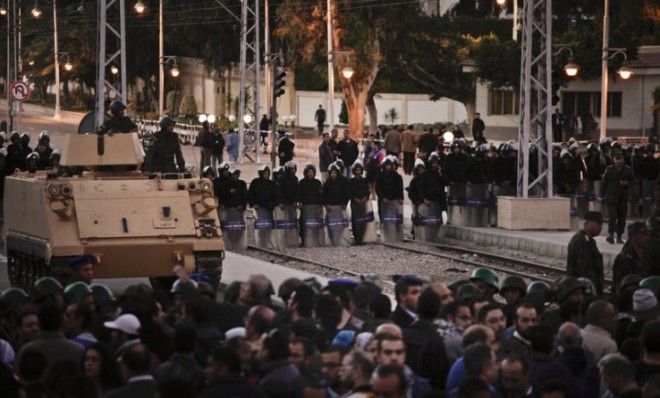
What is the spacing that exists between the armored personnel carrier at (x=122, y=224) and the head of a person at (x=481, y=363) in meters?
12.6

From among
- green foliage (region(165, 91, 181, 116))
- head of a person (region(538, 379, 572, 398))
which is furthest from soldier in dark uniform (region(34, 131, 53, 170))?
green foliage (region(165, 91, 181, 116))

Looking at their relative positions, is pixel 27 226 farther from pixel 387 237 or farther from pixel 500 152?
pixel 500 152

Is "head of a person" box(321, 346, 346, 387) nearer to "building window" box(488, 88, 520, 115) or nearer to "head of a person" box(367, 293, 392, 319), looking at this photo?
"head of a person" box(367, 293, 392, 319)

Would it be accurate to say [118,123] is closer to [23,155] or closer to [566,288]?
[23,155]

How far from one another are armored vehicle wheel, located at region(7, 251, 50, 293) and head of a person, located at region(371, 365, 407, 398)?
564 inches

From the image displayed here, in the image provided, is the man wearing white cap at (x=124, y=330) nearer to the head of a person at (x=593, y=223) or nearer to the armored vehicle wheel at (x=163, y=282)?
the head of a person at (x=593, y=223)

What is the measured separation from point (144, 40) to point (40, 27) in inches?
593

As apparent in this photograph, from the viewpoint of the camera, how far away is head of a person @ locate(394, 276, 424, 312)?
49.2 feet

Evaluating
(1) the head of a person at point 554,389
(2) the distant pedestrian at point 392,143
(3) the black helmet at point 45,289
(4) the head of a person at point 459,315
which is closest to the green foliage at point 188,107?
(2) the distant pedestrian at point 392,143

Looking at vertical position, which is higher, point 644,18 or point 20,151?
point 644,18

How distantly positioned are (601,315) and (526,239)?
2050cm

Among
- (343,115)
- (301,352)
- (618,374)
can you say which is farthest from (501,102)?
(618,374)

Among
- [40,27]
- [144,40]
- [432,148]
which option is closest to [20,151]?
[432,148]

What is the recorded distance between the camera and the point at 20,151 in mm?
35844
